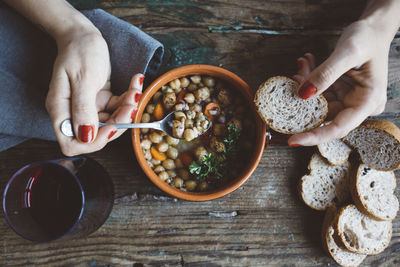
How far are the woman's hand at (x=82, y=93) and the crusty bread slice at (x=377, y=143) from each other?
86cm

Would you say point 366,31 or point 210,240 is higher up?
point 366,31

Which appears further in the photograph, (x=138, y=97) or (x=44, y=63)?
(x=44, y=63)

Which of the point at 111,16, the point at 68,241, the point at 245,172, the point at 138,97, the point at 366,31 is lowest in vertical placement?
the point at 68,241

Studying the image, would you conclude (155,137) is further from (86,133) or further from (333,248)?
(333,248)

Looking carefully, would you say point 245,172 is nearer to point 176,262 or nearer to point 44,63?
point 176,262

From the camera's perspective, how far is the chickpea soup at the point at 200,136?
42.8 inches

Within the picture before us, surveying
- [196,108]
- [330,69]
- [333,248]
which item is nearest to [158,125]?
[196,108]

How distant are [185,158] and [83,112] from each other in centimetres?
43

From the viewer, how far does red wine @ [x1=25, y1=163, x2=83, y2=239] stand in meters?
0.86

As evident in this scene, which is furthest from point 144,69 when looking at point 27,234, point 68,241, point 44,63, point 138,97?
point 68,241

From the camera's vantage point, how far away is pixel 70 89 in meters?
0.91

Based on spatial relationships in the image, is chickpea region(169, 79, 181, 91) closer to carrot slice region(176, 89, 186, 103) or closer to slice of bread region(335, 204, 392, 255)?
carrot slice region(176, 89, 186, 103)

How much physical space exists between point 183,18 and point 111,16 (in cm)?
30

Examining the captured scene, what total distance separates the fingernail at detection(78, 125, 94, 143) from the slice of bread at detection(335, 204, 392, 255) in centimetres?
96
